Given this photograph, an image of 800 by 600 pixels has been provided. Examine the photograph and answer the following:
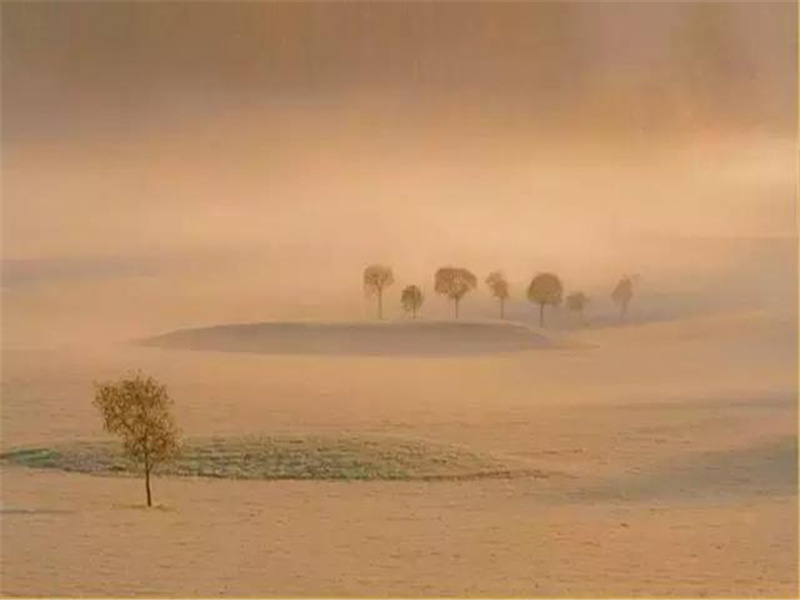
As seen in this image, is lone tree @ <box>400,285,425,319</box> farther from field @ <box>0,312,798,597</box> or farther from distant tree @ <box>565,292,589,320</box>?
distant tree @ <box>565,292,589,320</box>

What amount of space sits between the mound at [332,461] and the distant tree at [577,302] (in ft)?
1.20

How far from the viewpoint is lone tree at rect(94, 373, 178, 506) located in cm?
283

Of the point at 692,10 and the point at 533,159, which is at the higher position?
the point at 692,10

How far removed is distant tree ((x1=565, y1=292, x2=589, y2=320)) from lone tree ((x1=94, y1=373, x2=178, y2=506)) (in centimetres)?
91

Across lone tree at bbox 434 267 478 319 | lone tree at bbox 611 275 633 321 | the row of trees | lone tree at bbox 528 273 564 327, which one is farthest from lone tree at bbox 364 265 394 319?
lone tree at bbox 611 275 633 321

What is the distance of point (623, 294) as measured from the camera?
290cm

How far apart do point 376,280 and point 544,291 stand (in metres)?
0.37

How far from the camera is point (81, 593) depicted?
278 centimetres

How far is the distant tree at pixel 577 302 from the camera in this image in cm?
290

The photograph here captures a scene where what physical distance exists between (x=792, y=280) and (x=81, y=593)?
5.50ft

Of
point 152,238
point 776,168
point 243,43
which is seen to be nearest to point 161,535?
point 152,238

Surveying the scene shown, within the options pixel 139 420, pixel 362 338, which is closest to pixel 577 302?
pixel 362 338

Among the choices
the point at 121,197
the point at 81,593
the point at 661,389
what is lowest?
the point at 81,593

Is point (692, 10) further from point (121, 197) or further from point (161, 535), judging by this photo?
point (161, 535)
